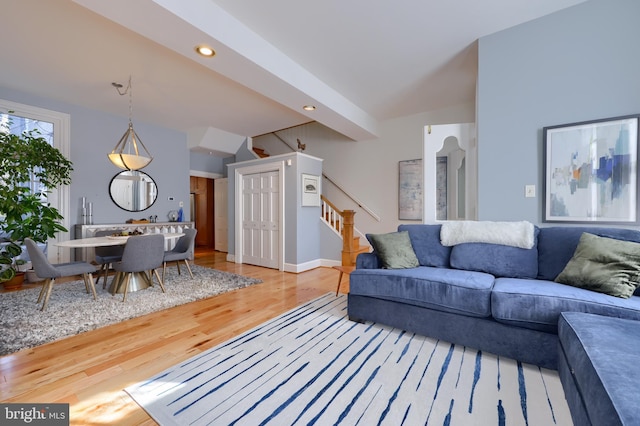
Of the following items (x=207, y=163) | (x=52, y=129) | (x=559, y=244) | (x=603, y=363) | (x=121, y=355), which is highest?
(x=52, y=129)

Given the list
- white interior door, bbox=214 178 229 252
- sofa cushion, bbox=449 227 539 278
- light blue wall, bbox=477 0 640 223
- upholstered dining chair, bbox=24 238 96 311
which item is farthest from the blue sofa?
white interior door, bbox=214 178 229 252

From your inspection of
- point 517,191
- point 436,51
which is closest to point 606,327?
point 517,191

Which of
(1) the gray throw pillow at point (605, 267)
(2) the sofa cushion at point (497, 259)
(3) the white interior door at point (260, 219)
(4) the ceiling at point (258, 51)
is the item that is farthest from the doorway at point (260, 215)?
(1) the gray throw pillow at point (605, 267)

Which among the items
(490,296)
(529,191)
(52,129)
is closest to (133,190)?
(52,129)

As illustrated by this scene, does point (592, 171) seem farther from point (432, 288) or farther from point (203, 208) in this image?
point (203, 208)

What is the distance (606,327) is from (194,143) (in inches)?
252

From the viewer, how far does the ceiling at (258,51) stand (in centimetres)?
231

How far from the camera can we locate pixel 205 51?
8.14 ft

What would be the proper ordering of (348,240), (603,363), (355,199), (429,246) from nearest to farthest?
(603,363), (429,246), (348,240), (355,199)

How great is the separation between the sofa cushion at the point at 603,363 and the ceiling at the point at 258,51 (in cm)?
257

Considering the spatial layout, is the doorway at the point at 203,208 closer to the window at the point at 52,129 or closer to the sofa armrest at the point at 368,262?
the window at the point at 52,129

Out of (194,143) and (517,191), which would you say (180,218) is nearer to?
(194,143)

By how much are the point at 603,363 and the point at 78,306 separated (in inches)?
164

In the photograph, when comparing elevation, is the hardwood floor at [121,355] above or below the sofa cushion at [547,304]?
below
